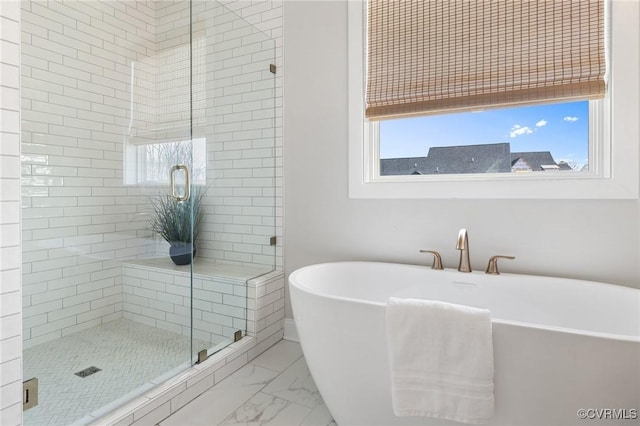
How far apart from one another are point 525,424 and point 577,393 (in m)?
0.21

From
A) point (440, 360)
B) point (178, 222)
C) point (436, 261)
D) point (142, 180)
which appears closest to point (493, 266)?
point (436, 261)

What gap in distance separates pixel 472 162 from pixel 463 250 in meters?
0.61

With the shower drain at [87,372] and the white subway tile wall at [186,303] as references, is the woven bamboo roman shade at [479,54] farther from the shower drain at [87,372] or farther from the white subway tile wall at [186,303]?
the shower drain at [87,372]

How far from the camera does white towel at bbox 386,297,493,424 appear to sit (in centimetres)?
119

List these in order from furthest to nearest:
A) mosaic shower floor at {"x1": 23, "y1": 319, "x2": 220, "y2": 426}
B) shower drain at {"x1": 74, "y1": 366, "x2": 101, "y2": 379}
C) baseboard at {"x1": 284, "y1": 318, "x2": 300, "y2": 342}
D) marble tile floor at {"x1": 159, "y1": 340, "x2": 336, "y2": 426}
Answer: baseboard at {"x1": 284, "y1": 318, "x2": 300, "y2": 342}
shower drain at {"x1": 74, "y1": 366, "x2": 101, "y2": 379}
marble tile floor at {"x1": 159, "y1": 340, "x2": 336, "y2": 426}
mosaic shower floor at {"x1": 23, "y1": 319, "x2": 220, "y2": 426}

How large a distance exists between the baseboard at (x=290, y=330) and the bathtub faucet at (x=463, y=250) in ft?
4.19

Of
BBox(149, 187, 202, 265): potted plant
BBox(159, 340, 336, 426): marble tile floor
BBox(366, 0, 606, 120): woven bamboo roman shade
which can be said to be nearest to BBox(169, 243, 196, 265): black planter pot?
BBox(149, 187, 202, 265): potted plant

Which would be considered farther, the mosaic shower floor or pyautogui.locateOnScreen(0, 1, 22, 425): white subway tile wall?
the mosaic shower floor

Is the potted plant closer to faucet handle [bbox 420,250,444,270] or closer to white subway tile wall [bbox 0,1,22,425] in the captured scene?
white subway tile wall [bbox 0,1,22,425]

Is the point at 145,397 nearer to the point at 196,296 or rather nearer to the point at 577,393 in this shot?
the point at 196,296

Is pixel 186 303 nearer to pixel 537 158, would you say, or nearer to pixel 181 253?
pixel 181 253

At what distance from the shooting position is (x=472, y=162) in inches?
86.7

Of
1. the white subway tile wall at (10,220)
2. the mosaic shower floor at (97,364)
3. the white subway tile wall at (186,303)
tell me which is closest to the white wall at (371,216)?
the white subway tile wall at (186,303)

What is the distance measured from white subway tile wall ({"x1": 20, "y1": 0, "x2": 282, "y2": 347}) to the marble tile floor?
0.81m
